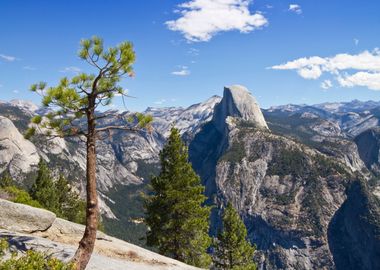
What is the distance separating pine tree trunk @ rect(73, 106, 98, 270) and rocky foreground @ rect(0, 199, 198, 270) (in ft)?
18.2

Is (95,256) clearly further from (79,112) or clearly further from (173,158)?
(173,158)

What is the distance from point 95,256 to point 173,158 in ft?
64.1

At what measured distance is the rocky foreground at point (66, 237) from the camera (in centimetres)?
2378

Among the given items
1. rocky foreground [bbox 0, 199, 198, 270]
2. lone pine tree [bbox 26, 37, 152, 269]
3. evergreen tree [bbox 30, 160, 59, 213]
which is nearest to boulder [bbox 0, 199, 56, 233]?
rocky foreground [bbox 0, 199, 198, 270]

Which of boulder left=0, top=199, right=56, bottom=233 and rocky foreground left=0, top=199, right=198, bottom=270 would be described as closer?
rocky foreground left=0, top=199, right=198, bottom=270

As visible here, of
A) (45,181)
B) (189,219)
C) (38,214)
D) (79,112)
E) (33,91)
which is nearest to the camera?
(33,91)

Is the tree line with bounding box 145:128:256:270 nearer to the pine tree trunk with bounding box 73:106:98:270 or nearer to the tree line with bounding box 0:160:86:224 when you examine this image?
the pine tree trunk with bounding box 73:106:98:270

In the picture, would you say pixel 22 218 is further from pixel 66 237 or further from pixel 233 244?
pixel 233 244

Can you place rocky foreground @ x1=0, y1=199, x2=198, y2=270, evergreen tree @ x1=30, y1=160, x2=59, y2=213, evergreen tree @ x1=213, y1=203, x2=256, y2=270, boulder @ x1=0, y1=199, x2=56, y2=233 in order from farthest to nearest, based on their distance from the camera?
evergreen tree @ x1=30, y1=160, x2=59, y2=213 → evergreen tree @ x1=213, y1=203, x2=256, y2=270 → boulder @ x1=0, y1=199, x2=56, y2=233 → rocky foreground @ x1=0, y1=199, x2=198, y2=270

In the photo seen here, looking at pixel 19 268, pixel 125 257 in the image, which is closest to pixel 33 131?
pixel 19 268

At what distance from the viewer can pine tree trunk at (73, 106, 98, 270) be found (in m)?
16.6

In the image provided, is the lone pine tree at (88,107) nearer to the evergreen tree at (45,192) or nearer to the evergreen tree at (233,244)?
the evergreen tree at (233,244)

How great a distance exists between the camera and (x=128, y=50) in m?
17.6

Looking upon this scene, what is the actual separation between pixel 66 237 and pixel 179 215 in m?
14.6
